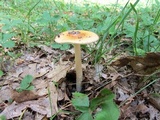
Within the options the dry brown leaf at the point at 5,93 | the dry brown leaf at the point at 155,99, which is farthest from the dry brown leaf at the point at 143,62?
the dry brown leaf at the point at 5,93

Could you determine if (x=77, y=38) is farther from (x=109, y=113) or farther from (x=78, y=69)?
(x=109, y=113)

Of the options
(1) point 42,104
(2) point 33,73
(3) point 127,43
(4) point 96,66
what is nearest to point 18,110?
(1) point 42,104

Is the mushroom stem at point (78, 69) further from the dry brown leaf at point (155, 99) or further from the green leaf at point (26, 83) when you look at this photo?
the dry brown leaf at point (155, 99)

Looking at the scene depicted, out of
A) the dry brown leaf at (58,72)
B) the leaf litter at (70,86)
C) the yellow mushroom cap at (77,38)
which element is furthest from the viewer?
the dry brown leaf at (58,72)

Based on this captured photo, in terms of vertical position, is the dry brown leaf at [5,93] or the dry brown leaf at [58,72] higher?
the dry brown leaf at [58,72]

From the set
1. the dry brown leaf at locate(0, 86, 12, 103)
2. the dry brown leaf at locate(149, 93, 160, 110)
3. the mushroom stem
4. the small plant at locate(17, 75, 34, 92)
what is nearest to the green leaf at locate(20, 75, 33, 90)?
the small plant at locate(17, 75, 34, 92)

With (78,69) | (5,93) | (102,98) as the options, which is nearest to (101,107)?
(102,98)

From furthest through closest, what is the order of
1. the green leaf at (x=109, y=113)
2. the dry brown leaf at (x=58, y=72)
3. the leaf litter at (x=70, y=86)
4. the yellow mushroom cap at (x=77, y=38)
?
the dry brown leaf at (x=58, y=72)
the leaf litter at (x=70, y=86)
the yellow mushroom cap at (x=77, y=38)
the green leaf at (x=109, y=113)

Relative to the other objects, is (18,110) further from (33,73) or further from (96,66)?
(96,66)
